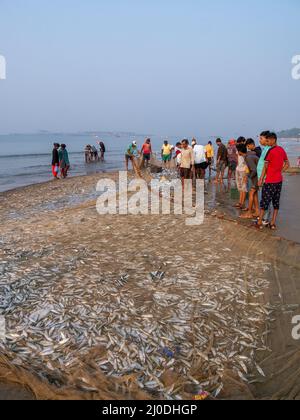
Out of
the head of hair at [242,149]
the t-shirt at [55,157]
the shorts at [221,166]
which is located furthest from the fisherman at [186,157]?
the t-shirt at [55,157]

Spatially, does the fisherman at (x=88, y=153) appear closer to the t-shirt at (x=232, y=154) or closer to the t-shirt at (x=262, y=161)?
the t-shirt at (x=232, y=154)

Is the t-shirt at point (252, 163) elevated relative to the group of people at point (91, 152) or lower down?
lower down

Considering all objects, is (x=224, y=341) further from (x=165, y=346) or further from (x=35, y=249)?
(x=35, y=249)

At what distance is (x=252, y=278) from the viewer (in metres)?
6.64

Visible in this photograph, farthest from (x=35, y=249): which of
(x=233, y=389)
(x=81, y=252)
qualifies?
(x=233, y=389)

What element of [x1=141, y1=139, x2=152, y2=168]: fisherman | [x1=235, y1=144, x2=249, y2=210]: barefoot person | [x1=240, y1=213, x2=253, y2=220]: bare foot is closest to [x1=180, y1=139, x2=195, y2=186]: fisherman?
[x1=235, y1=144, x2=249, y2=210]: barefoot person

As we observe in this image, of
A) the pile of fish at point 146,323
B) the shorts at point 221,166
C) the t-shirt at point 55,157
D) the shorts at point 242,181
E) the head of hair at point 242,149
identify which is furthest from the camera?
the t-shirt at point 55,157

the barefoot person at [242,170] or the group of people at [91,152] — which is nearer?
the barefoot person at [242,170]

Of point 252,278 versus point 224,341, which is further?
point 252,278

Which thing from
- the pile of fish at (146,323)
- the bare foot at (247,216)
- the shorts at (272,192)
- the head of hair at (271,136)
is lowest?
the pile of fish at (146,323)

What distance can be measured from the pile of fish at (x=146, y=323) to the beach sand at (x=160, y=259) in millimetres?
94

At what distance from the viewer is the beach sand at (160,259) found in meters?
4.05
